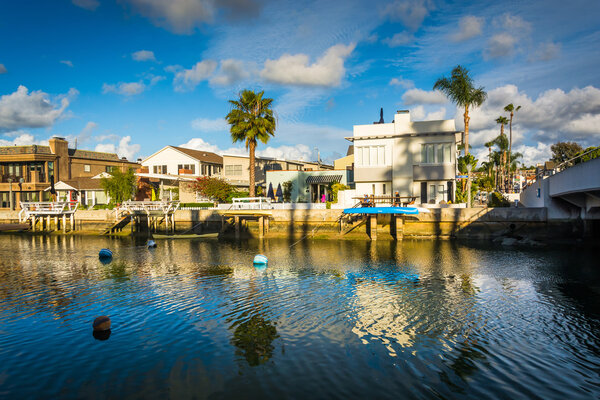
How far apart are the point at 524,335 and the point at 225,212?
34.4 m

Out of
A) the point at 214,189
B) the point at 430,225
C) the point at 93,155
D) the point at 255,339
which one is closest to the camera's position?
the point at 255,339

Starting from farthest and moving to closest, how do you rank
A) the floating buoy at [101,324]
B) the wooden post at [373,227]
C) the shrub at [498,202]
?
the shrub at [498,202] → the wooden post at [373,227] → the floating buoy at [101,324]

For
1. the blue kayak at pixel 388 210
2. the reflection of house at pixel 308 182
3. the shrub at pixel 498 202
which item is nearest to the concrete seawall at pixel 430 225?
the blue kayak at pixel 388 210

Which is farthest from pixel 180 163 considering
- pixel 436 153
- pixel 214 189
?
pixel 436 153

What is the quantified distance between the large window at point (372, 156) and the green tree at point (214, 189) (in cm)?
1806

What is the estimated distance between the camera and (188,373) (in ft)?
33.0

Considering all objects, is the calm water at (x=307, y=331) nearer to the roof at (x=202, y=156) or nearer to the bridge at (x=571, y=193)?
the bridge at (x=571, y=193)

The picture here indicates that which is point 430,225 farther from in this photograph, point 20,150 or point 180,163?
point 20,150

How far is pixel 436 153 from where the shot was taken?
1722 inches

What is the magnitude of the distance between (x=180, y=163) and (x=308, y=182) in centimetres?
2263

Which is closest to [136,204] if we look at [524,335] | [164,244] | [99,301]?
[164,244]

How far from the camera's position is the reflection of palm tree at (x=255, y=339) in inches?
434

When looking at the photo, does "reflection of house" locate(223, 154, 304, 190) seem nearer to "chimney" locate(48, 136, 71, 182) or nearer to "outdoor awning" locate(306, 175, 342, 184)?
"outdoor awning" locate(306, 175, 342, 184)

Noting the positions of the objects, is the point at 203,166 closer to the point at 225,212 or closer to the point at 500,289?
the point at 225,212
